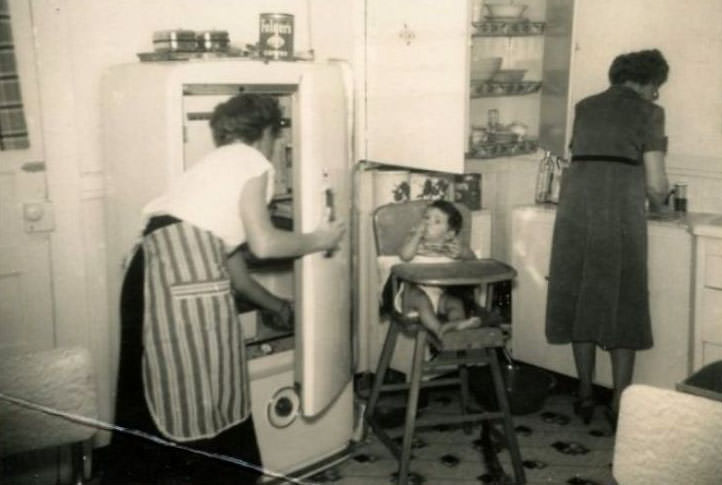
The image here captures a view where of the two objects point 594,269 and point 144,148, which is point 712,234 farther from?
point 144,148

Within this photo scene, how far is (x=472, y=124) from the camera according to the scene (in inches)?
134

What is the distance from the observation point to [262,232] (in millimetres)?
2105

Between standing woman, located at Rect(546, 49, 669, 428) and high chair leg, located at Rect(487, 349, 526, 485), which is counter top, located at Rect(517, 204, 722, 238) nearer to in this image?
standing woman, located at Rect(546, 49, 669, 428)

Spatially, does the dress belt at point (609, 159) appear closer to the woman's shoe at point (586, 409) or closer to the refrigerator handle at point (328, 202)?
the woman's shoe at point (586, 409)

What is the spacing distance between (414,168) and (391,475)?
1.14 metres

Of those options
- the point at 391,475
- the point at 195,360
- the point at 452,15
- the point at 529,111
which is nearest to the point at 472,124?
the point at 529,111

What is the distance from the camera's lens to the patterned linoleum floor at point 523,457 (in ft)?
8.24

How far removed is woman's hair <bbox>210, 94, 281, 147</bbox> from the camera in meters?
2.12

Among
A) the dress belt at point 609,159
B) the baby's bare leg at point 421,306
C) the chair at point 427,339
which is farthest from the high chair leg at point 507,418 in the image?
the dress belt at point 609,159

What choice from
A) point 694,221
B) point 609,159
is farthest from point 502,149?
point 694,221

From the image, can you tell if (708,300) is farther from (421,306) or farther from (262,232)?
(262,232)

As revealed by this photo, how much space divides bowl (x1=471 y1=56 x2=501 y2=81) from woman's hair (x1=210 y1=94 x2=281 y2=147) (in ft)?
3.99

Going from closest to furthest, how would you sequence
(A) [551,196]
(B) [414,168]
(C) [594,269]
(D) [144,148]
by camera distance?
(D) [144,148], (C) [594,269], (B) [414,168], (A) [551,196]

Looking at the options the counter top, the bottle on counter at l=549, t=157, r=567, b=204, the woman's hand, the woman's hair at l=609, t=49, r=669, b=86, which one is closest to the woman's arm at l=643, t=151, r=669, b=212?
the counter top
